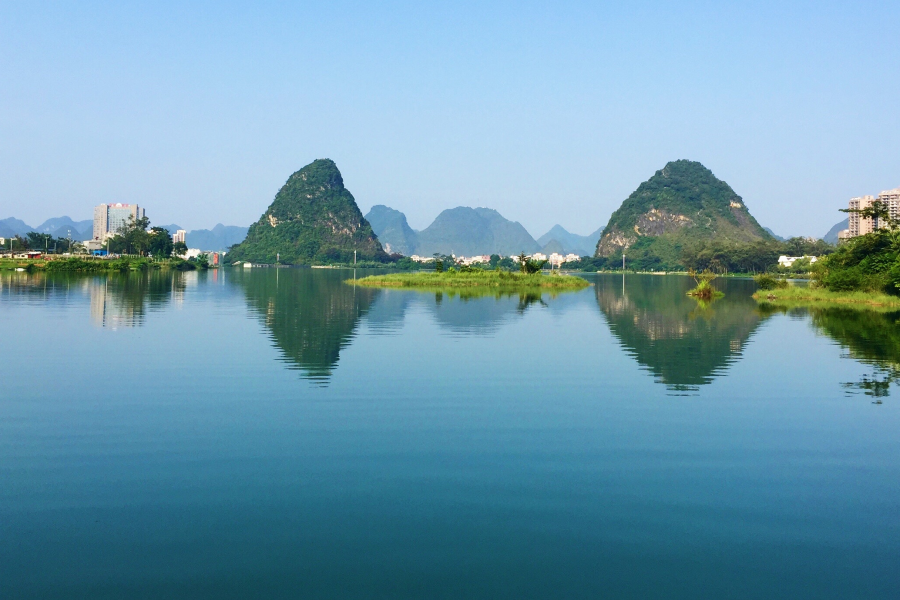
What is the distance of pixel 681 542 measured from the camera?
7188 millimetres

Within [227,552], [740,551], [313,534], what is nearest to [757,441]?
[740,551]

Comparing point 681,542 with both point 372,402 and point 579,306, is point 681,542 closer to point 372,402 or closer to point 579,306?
point 372,402

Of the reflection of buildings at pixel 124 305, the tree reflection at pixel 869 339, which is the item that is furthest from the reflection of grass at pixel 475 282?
the tree reflection at pixel 869 339

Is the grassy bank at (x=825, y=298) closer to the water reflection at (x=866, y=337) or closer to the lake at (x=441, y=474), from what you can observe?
the water reflection at (x=866, y=337)

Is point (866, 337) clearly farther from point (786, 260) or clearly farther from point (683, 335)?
point (786, 260)

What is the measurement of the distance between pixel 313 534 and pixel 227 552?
0.82 m

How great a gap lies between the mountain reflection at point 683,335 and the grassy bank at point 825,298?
15.8ft

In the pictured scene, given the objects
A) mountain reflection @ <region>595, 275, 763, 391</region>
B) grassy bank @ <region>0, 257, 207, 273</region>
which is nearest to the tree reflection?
mountain reflection @ <region>595, 275, 763, 391</region>

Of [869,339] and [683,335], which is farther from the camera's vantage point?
[683,335]

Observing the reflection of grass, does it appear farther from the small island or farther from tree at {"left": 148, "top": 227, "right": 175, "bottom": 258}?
tree at {"left": 148, "top": 227, "right": 175, "bottom": 258}

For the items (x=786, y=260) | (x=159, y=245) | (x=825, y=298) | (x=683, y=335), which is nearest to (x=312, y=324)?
(x=683, y=335)

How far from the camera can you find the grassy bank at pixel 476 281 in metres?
67.2

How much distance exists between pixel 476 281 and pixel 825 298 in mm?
29236

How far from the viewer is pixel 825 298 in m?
49.6
